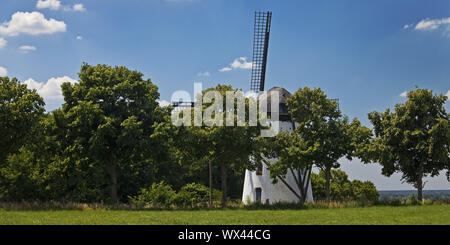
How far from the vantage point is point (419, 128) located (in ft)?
126

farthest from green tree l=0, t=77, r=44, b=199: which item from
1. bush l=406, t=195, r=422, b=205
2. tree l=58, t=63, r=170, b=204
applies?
bush l=406, t=195, r=422, b=205

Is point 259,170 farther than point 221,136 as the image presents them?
Yes

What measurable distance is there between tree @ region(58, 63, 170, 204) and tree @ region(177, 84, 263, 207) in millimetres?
2658

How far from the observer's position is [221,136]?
118ft

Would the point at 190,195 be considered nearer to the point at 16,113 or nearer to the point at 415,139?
the point at 16,113

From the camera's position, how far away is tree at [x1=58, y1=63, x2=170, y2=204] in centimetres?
3375

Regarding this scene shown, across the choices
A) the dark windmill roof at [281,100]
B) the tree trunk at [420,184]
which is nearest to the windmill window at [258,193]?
the dark windmill roof at [281,100]

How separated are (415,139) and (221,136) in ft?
53.7

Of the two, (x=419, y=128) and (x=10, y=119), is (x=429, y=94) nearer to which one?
(x=419, y=128)

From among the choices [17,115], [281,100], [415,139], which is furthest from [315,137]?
[17,115]

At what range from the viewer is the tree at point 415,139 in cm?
3762

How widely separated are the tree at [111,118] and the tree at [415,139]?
60.3 ft

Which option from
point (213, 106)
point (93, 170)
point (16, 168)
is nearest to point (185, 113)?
point (213, 106)
